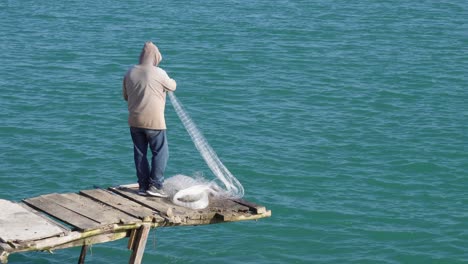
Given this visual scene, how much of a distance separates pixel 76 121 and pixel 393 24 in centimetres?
1203

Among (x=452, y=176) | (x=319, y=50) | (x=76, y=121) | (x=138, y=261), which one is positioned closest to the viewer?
(x=138, y=261)

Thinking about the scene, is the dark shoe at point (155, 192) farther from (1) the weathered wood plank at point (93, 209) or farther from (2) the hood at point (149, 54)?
(2) the hood at point (149, 54)

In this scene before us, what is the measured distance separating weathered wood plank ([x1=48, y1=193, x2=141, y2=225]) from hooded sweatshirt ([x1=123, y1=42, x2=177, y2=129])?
1.09m

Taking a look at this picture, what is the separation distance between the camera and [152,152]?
13.1m

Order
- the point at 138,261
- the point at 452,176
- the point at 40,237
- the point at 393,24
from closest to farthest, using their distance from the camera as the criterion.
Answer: the point at 40,237 → the point at 138,261 → the point at 452,176 → the point at 393,24

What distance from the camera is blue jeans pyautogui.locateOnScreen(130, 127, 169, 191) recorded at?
1288cm

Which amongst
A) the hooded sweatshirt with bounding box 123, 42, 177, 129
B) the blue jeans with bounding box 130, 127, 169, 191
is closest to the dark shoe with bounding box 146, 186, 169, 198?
the blue jeans with bounding box 130, 127, 169, 191

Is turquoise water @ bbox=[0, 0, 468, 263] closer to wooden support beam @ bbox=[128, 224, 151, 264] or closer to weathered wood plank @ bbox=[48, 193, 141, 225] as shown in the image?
weathered wood plank @ bbox=[48, 193, 141, 225]

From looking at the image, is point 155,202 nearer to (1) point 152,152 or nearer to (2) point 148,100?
(1) point 152,152

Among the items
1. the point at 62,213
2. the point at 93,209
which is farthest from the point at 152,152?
the point at 62,213

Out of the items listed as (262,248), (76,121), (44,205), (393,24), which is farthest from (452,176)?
(393,24)

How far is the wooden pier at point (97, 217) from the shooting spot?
11.4 m

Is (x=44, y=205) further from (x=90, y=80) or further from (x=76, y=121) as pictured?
(x=90, y=80)

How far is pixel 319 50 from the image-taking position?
27781 millimetres
